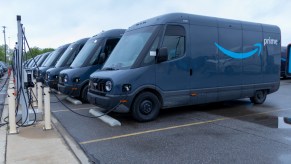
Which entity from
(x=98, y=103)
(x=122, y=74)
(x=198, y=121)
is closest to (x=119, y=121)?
(x=98, y=103)

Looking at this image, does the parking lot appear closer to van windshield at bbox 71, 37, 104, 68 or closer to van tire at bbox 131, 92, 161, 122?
van tire at bbox 131, 92, 161, 122

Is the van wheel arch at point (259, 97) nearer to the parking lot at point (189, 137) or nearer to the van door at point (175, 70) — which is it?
the parking lot at point (189, 137)

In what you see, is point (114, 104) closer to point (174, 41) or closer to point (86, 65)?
point (174, 41)

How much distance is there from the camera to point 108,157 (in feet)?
15.1

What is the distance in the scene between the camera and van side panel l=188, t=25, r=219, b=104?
297 inches

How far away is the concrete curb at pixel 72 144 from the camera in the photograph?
15.0ft

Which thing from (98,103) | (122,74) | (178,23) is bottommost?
(98,103)

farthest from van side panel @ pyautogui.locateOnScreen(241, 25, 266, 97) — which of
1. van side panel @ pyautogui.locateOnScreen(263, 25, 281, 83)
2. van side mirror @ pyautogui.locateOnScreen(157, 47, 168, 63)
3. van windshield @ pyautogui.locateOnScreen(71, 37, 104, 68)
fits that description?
van windshield @ pyautogui.locateOnScreen(71, 37, 104, 68)

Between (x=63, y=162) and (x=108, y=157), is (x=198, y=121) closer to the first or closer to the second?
(x=108, y=157)

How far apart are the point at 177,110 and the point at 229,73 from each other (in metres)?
1.94

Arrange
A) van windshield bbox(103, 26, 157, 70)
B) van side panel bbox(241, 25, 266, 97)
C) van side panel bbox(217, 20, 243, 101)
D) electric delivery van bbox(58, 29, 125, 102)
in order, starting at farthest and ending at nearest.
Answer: electric delivery van bbox(58, 29, 125, 102)
van side panel bbox(241, 25, 266, 97)
van side panel bbox(217, 20, 243, 101)
van windshield bbox(103, 26, 157, 70)

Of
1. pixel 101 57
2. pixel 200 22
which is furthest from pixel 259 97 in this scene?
pixel 101 57

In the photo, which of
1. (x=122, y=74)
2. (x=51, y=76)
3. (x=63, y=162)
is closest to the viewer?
(x=63, y=162)

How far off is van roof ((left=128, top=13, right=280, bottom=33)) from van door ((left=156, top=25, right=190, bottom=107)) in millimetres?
193
